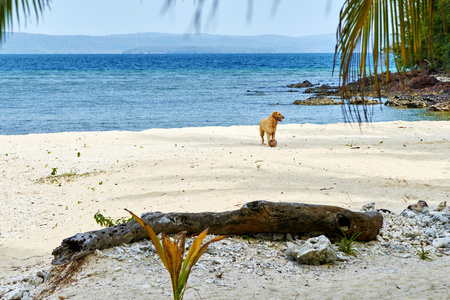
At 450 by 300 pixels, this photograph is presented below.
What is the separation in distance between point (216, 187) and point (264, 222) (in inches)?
124

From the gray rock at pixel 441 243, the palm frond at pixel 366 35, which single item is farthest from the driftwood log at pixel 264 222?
the palm frond at pixel 366 35

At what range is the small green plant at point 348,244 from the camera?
4.23 m

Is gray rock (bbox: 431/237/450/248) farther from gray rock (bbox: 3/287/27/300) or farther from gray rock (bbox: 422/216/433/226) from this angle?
gray rock (bbox: 3/287/27/300)

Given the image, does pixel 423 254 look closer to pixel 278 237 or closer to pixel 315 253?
pixel 315 253

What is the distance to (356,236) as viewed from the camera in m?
4.40

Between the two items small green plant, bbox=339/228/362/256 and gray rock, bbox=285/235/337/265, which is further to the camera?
small green plant, bbox=339/228/362/256

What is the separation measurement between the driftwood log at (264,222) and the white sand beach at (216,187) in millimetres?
355

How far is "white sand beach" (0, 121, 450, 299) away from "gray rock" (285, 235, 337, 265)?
89 millimetres

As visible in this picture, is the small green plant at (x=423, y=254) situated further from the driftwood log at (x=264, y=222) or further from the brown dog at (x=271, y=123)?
the brown dog at (x=271, y=123)

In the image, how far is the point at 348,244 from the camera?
423cm

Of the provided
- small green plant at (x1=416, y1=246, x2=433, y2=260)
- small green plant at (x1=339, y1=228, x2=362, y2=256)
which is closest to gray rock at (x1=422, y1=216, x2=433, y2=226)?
small green plant at (x1=416, y1=246, x2=433, y2=260)

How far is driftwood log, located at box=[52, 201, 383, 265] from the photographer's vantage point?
427 centimetres

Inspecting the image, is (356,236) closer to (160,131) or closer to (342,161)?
(342,161)

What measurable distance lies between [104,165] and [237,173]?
11.1 feet
